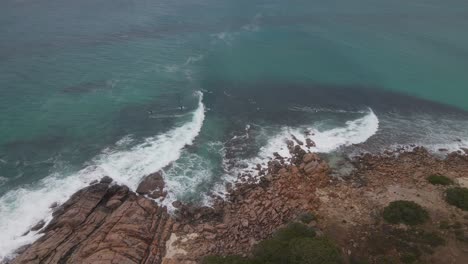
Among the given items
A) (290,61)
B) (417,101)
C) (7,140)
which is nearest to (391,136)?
(417,101)

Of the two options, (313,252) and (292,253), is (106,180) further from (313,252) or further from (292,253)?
(313,252)

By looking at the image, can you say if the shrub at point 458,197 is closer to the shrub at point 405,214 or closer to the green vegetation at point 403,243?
the shrub at point 405,214

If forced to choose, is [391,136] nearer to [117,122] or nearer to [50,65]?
[117,122]

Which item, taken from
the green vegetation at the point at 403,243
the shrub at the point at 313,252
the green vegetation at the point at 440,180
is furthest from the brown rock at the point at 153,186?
the green vegetation at the point at 440,180

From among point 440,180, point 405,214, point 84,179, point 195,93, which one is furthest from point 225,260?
point 195,93

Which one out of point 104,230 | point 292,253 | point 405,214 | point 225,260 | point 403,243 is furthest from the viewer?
point 405,214

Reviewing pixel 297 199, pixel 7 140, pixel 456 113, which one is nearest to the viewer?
pixel 297 199

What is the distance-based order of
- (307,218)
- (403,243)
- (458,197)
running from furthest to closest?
(458,197) → (307,218) → (403,243)
